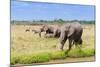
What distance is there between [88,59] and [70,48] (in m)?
0.31

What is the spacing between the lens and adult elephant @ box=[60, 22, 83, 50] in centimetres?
275

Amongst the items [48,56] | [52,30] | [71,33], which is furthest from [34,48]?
[71,33]

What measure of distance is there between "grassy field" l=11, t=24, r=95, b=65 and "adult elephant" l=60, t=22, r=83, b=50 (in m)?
0.06

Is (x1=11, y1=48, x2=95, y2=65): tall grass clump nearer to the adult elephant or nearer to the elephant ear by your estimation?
the adult elephant

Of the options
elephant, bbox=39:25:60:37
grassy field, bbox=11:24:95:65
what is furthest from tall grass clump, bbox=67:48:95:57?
elephant, bbox=39:25:60:37

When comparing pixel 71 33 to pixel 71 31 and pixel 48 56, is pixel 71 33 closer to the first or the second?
pixel 71 31

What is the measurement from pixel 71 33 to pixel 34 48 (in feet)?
1.74

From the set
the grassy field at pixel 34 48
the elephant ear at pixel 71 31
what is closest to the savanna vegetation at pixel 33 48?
the grassy field at pixel 34 48

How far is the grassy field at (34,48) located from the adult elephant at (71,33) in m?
0.06

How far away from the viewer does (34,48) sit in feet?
8.54

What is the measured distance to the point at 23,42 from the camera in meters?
2.55

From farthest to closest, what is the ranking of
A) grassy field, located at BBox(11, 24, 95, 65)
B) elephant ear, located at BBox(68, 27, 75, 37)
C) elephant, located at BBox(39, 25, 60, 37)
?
1. elephant ear, located at BBox(68, 27, 75, 37)
2. elephant, located at BBox(39, 25, 60, 37)
3. grassy field, located at BBox(11, 24, 95, 65)

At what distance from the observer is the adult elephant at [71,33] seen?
9.01ft
